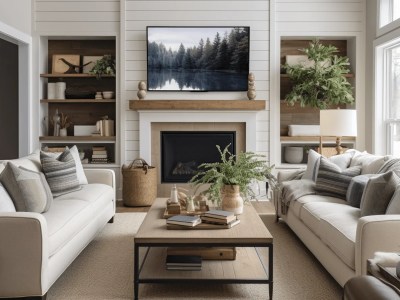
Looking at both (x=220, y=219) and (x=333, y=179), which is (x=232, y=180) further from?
(x=333, y=179)

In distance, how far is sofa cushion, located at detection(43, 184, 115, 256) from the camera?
282 cm

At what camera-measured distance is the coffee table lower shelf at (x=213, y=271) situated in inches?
106

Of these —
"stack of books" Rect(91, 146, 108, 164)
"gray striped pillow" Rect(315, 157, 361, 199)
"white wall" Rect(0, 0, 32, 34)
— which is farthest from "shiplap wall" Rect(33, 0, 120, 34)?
"gray striped pillow" Rect(315, 157, 361, 199)

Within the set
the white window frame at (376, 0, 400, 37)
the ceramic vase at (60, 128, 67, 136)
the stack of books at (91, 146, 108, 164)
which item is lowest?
the stack of books at (91, 146, 108, 164)

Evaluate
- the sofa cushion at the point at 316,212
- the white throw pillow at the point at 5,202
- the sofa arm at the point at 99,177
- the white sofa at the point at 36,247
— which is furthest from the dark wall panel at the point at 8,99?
the sofa cushion at the point at 316,212

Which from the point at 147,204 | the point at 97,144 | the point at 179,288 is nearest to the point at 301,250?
the point at 179,288

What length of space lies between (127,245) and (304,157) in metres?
3.27

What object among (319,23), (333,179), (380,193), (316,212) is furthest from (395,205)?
(319,23)

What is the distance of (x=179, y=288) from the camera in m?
2.90

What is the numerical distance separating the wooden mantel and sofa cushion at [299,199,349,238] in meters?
2.41

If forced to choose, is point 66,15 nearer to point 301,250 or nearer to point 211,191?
point 211,191

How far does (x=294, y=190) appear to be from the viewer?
422 cm

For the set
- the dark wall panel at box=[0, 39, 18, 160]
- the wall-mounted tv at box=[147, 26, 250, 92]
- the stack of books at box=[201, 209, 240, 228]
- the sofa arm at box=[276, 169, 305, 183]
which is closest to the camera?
the stack of books at box=[201, 209, 240, 228]

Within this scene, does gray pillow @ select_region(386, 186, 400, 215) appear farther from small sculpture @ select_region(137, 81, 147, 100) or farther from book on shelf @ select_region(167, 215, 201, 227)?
small sculpture @ select_region(137, 81, 147, 100)
